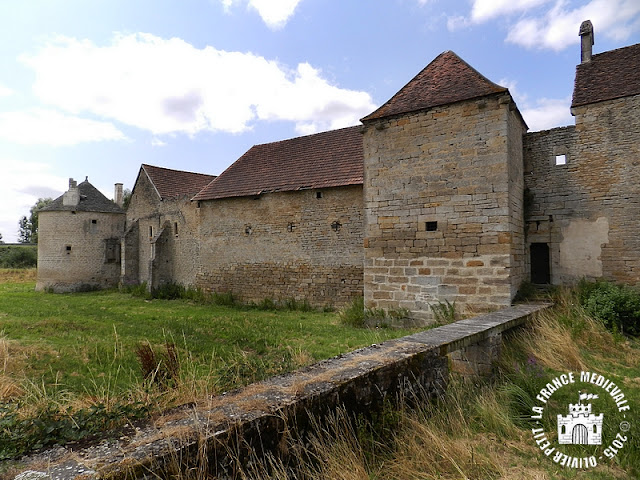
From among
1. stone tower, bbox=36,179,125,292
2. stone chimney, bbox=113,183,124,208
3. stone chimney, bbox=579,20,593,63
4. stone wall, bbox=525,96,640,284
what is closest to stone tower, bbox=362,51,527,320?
stone wall, bbox=525,96,640,284

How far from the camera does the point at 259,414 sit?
95.7 inches

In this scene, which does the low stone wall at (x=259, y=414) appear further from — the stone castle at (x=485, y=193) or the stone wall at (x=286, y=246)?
the stone wall at (x=286, y=246)

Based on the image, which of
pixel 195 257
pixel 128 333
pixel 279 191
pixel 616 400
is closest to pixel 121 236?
pixel 195 257

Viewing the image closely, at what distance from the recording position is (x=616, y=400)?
4.02 m

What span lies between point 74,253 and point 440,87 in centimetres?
2245

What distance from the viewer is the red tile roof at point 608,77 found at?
365 inches

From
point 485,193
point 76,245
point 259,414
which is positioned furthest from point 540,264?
point 76,245

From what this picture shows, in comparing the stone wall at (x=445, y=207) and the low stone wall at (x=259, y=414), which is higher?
the stone wall at (x=445, y=207)

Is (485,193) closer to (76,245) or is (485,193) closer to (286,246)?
(286,246)

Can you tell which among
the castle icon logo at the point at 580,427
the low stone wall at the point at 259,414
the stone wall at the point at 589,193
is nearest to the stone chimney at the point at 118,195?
the stone wall at the point at 589,193

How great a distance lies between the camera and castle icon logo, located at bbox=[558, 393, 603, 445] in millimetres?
3288

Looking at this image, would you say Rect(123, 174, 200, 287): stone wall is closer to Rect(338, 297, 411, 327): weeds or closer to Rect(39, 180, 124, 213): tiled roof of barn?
Rect(39, 180, 124, 213): tiled roof of barn

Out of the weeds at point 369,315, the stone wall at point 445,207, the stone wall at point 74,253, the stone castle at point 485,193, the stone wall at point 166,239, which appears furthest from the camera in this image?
the stone wall at point 74,253

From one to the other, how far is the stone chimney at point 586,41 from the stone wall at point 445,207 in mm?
3447
